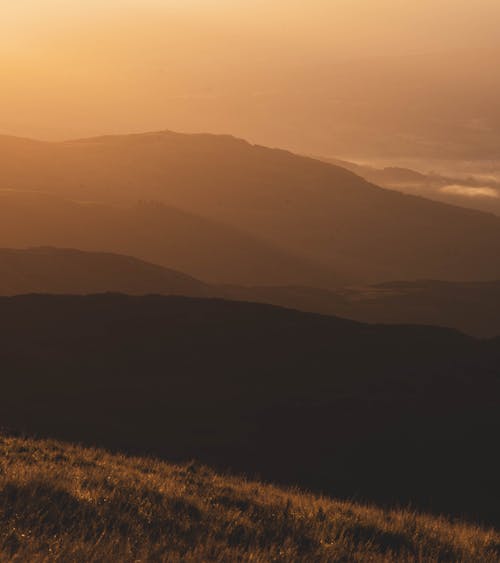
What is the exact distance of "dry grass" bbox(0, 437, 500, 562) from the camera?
8453mm

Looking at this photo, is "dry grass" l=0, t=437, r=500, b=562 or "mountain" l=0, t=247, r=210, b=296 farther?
"mountain" l=0, t=247, r=210, b=296

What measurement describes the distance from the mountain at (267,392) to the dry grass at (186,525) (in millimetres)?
19002

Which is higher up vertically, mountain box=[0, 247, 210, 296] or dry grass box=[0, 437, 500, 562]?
dry grass box=[0, 437, 500, 562]

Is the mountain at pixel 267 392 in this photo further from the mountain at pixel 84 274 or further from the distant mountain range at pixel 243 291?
the mountain at pixel 84 274

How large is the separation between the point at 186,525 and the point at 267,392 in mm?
38667

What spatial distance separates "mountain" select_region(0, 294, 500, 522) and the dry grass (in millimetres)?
19002

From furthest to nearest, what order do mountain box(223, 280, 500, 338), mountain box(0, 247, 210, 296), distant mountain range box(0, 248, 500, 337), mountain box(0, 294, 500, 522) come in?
mountain box(223, 280, 500, 338) → distant mountain range box(0, 248, 500, 337) → mountain box(0, 247, 210, 296) → mountain box(0, 294, 500, 522)

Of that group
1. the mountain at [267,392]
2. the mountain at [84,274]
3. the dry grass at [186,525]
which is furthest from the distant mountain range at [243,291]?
the dry grass at [186,525]

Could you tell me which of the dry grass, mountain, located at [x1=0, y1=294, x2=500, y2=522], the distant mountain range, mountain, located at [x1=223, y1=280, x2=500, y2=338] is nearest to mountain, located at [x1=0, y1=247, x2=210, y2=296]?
the distant mountain range

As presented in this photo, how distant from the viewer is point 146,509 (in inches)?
421

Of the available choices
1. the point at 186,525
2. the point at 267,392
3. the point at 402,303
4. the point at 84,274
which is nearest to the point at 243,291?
the point at 84,274

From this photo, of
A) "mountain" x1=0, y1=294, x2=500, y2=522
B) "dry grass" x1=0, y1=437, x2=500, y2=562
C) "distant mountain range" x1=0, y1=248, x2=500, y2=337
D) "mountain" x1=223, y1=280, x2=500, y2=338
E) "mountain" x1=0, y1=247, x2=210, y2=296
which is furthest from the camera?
"mountain" x1=223, y1=280, x2=500, y2=338

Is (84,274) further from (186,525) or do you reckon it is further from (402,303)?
(186,525)

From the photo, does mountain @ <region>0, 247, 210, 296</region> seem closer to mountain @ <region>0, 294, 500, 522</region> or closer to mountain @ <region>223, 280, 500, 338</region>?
mountain @ <region>223, 280, 500, 338</region>
